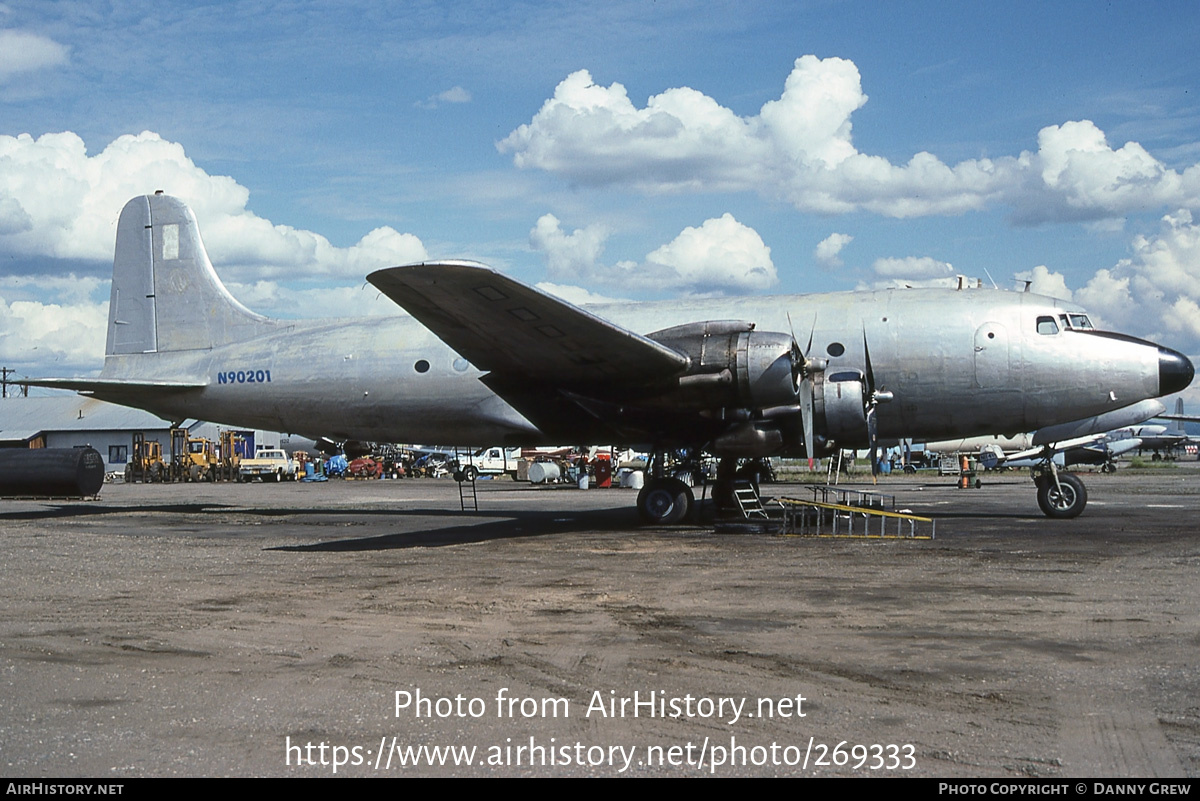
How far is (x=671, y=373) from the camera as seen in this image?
14656 millimetres

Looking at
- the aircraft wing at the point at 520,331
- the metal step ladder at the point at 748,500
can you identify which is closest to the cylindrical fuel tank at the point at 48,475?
the aircraft wing at the point at 520,331

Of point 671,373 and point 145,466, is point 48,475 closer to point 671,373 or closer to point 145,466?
point 671,373

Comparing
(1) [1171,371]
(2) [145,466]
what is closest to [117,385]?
(1) [1171,371]

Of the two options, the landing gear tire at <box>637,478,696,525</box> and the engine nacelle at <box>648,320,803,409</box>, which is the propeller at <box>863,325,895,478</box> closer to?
the engine nacelle at <box>648,320,803,409</box>

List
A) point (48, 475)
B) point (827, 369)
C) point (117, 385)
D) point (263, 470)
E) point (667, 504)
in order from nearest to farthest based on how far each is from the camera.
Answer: point (827, 369), point (667, 504), point (117, 385), point (48, 475), point (263, 470)

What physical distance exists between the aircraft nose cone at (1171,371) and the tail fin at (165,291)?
54.0 feet

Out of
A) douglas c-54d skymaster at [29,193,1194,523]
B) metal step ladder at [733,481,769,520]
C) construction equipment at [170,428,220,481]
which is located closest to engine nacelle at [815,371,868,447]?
douglas c-54d skymaster at [29,193,1194,523]

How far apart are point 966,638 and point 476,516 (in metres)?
13.8

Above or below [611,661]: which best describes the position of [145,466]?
above

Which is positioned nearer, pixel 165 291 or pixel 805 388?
pixel 805 388

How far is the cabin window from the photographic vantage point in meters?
15.9

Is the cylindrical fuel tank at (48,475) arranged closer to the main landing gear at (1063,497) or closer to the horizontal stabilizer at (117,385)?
the horizontal stabilizer at (117,385)

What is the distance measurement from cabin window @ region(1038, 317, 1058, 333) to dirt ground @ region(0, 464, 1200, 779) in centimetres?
402

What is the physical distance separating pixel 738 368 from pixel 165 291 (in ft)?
42.1
